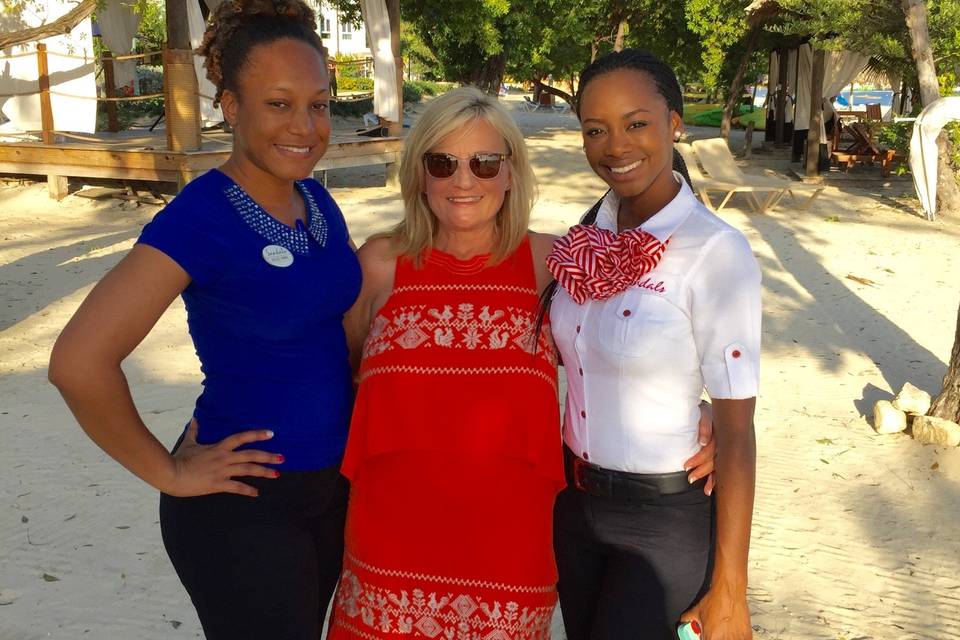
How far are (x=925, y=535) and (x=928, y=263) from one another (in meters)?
6.55

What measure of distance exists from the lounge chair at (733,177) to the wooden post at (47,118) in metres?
9.60

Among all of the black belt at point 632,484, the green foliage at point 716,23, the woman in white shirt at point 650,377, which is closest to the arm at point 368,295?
the woman in white shirt at point 650,377

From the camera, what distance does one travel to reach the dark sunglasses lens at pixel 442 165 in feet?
7.55

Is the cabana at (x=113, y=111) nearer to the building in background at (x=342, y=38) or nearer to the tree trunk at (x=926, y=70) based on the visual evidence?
the tree trunk at (x=926, y=70)

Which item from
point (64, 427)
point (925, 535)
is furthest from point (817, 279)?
point (64, 427)

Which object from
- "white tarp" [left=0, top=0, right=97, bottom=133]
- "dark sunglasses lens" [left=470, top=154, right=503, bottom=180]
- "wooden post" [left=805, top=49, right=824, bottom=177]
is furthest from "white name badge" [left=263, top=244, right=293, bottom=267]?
"wooden post" [left=805, top=49, right=824, bottom=177]

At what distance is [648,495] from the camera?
6.61 ft

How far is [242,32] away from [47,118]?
487 inches

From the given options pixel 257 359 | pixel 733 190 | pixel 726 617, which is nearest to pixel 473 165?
pixel 257 359

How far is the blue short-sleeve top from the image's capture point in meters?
1.84

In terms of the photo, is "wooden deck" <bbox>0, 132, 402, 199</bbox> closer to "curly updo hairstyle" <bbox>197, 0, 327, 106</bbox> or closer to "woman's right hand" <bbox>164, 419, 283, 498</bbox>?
"curly updo hairstyle" <bbox>197, 0, 327, 106</bbox>

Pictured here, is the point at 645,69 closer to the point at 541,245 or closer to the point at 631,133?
the point at 631,133

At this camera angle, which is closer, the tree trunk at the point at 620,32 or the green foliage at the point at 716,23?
the green foliage at the point at 716,23

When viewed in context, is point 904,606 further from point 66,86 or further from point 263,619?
point 66,86
